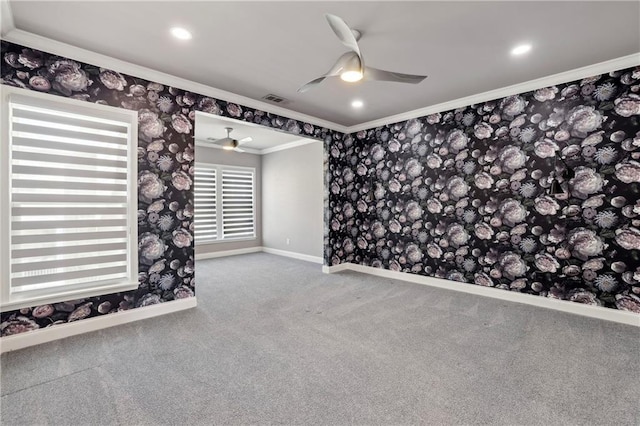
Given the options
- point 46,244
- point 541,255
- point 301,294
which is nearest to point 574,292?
point 541,255

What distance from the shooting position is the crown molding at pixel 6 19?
88.6 inches

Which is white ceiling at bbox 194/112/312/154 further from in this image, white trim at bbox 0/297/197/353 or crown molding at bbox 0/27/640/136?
white trim at bbox 0/297/197/353

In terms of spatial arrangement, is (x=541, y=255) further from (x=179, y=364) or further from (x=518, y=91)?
(x=179, y=364)

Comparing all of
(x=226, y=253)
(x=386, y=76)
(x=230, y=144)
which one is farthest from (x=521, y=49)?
(x=226, y=253)

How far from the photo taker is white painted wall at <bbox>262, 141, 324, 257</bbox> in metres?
6.78

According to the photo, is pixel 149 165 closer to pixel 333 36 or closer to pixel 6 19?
Result: pixel 6 19

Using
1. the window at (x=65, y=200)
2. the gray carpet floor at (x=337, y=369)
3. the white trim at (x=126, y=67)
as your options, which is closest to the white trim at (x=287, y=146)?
the white trim at (x=126, y=67)

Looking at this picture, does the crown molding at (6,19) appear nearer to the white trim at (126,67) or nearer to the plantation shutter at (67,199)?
the white trim at (126,67)

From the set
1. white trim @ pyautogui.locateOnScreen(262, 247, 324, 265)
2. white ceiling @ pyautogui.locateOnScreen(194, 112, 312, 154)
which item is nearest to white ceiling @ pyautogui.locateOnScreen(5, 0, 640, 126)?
white ceiling @ pyautogui.locateOnScreen(194, 112, 312, 154)

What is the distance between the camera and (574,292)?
357 centimetres

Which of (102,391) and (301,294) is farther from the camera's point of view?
(301,294)

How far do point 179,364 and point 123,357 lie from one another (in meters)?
0.54

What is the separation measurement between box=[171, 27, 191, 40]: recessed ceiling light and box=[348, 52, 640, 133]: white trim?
3.44m

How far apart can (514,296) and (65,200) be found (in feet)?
17.4
